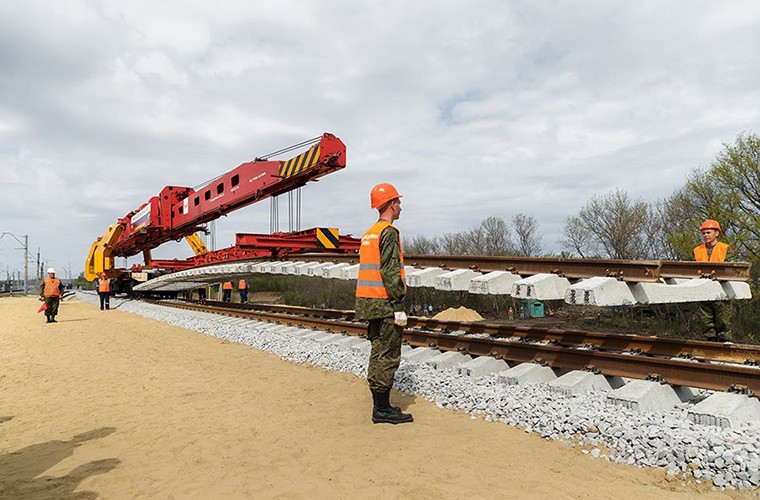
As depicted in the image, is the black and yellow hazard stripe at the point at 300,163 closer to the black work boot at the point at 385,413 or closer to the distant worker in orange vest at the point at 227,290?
the black work boot at the point at 385,413

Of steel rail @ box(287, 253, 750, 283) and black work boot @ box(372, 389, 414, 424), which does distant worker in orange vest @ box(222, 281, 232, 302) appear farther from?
black work boot @ box(372, 389, 414, 424)

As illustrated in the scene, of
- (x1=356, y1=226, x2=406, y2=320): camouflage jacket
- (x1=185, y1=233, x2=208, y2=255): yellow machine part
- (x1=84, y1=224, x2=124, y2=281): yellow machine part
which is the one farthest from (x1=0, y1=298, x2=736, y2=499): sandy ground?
(x1=84, y1=224, x2=124, y2=281): yellow machine part

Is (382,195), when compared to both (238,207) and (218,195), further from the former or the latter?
(218,195)

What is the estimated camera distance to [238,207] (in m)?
13.0

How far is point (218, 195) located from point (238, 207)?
3.27 feet

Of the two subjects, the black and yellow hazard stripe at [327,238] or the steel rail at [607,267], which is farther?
the black and yellow hazard stripe at [327,238]

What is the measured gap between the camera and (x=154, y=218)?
56.2ft

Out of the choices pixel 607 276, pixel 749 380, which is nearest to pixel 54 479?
pixel 607 276

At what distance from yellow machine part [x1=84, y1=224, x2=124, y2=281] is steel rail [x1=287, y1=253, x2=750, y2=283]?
18.9 metres

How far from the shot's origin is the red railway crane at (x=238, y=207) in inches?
404

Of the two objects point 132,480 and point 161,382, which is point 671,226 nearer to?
point 161,382

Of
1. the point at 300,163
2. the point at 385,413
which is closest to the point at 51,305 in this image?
the point at 300,163

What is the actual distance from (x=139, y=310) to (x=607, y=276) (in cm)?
1690

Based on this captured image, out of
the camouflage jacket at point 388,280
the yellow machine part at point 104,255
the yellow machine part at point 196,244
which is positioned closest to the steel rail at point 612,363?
the camouflage jacket at point 388,280
